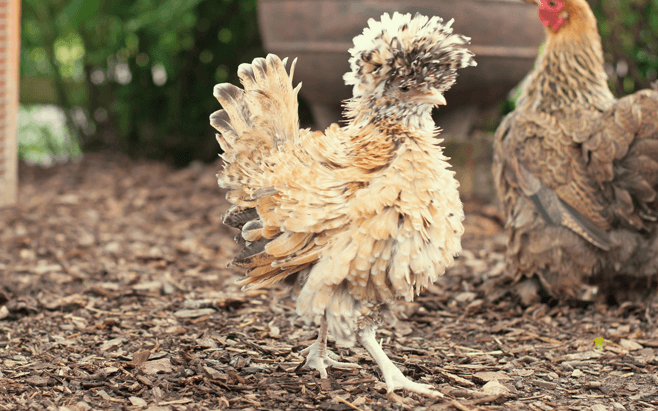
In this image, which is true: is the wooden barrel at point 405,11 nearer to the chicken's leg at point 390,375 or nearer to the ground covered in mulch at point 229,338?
the ground covered in mulch at point 229,338

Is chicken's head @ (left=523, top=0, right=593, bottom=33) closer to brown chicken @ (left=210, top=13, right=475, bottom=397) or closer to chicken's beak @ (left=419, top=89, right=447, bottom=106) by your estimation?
brown chicken @ (left=210, top=13, right=475, bottom=397)

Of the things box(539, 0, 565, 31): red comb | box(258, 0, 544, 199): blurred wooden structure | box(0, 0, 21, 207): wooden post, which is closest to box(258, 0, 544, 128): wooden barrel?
box(258, 0, 544, 199): blurred wooden structure

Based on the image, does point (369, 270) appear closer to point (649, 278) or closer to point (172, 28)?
point (649, 278)

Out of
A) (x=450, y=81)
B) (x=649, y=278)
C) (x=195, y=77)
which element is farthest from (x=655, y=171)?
(x=195, y=77)

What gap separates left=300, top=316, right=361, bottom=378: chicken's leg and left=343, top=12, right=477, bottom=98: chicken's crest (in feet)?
3.31

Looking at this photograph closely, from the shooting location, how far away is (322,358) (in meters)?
2.67

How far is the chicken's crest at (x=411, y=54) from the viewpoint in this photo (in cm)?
222

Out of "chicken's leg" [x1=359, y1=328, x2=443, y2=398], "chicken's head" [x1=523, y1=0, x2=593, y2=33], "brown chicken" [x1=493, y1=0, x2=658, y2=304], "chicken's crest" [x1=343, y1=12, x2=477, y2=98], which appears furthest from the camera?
"chicken's head" [x1=523, y1=0, x2=593, y2=33]

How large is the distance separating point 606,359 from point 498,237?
2112 mm

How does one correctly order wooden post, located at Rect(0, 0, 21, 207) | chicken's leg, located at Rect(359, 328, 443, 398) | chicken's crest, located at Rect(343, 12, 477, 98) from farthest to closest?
wooden post, located at Rect(0, 0, 21, 207), chicken's leg, located at Rect(359, 328, 443, 398), chicken's crest, located at Rect(343, 12, 477, 98)

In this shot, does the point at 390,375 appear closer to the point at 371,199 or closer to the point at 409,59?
the point at 371,199

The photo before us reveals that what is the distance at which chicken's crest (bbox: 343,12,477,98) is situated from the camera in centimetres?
222

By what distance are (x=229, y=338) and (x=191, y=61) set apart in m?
4.80

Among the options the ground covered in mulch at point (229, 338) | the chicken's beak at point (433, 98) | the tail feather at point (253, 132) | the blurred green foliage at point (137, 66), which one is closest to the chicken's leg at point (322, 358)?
the ground covered in mulch at point (229, 338)
